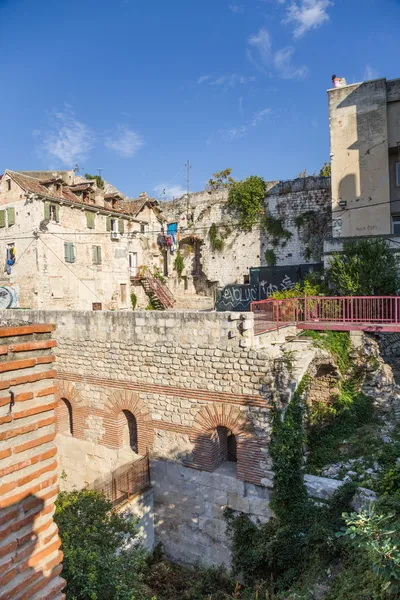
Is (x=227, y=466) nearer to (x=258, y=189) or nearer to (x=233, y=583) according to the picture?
(x=233, y=583)

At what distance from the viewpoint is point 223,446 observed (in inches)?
382

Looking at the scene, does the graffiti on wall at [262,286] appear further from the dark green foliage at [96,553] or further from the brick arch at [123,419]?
the dark green foliage at [96,553]

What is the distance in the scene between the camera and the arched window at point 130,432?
425 inches

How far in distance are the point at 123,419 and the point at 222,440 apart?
9.73ft

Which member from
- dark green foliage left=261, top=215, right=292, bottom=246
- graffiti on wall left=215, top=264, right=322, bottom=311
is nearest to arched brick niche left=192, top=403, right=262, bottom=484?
graffiti on wall left=215, top=264, right=322, bottom=311

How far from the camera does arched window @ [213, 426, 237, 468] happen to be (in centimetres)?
Result: 923

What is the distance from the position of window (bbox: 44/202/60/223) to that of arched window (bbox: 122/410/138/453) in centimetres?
1467

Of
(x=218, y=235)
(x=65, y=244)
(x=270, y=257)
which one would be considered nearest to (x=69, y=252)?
(x=65, y=244)

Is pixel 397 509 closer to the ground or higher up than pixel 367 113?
closer to the ground

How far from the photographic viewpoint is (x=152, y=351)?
32.0 feet

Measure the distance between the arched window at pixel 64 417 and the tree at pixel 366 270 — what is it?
10325 mm

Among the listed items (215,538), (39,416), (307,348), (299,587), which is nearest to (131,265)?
(307,348)

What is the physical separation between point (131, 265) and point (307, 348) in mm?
18927

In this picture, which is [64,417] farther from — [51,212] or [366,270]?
[51,212]
